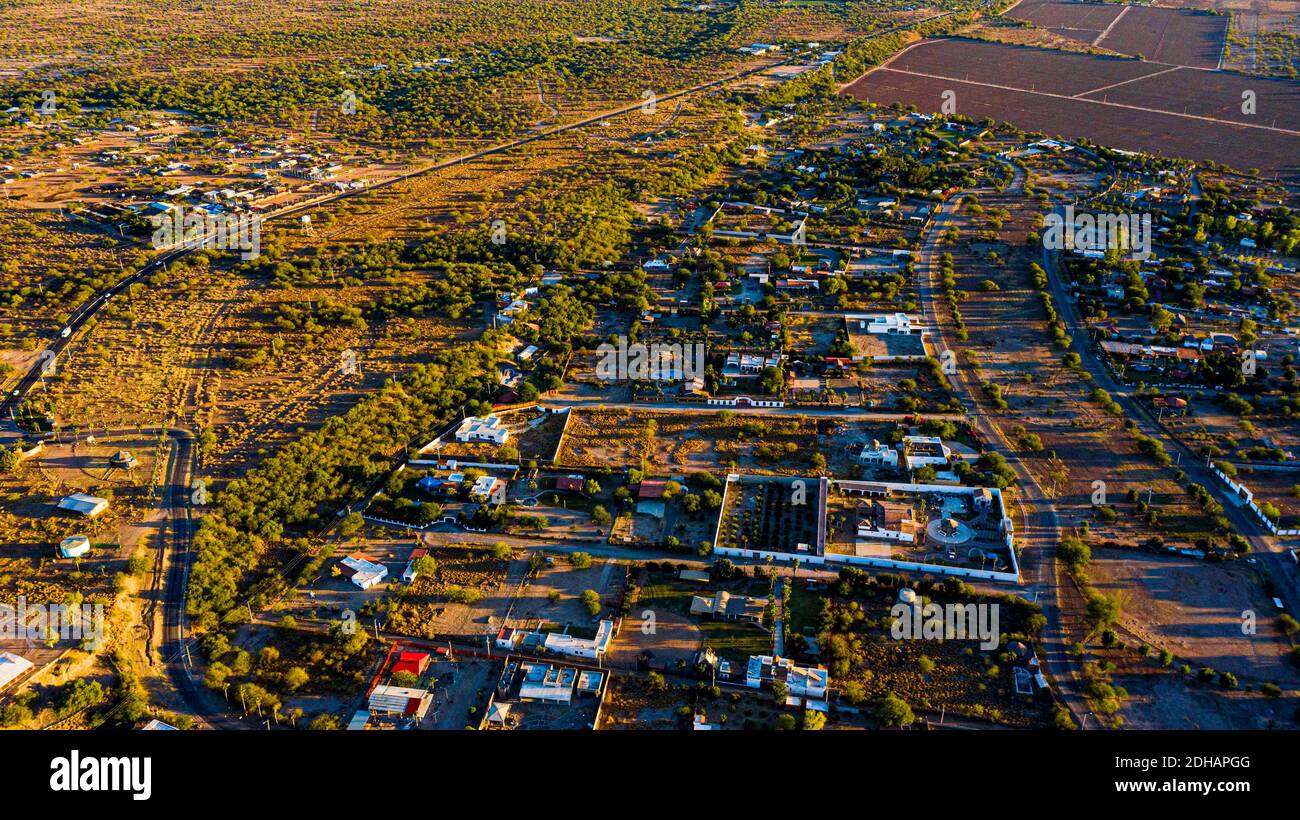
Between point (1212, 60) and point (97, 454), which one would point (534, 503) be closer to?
point (97, 454)

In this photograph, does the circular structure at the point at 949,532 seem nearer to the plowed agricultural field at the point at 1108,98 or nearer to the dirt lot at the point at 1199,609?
the dirt lot at the point at 1199,609

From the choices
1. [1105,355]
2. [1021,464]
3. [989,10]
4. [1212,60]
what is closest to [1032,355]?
[1105,355]

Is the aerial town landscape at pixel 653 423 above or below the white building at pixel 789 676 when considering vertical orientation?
above

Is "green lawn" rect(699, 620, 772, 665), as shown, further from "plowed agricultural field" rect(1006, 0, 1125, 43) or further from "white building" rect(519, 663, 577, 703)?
"plowed agricultural field" rect(1006, 0, 1125, 43)

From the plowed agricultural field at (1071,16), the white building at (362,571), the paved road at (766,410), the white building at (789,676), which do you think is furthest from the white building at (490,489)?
the plowed agricultural field at (1071,16)

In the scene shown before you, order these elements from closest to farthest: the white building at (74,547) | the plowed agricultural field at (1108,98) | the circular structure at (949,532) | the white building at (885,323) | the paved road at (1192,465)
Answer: the paved road at (1192,465) < the white building at (74,547) < the circular structure at (949,532) < the white building at (885,323) < the plowed agricultural field at (1108,98)

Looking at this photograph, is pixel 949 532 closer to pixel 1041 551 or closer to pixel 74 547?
pixel 1041 551

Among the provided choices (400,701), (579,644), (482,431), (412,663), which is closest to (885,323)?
(482,431)

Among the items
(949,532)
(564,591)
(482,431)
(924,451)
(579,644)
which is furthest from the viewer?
(482,431)
